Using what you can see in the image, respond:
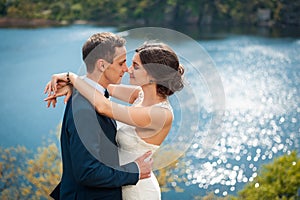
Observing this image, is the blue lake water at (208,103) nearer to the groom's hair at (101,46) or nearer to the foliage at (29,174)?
the foliage at (29,174)

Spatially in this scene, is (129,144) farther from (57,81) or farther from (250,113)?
(250,113)

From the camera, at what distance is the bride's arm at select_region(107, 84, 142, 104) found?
1676mm

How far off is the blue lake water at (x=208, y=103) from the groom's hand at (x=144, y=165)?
3.14 m

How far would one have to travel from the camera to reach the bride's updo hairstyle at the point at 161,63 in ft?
4.54

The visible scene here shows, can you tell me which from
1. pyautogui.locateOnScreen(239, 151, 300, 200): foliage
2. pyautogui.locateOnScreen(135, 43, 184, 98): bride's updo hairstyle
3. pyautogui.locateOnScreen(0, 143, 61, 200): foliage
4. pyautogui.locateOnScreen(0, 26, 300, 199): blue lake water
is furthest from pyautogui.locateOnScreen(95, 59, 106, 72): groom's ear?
pyautogui.locateOnScreen(0, 26, 300, 199): blue lake water

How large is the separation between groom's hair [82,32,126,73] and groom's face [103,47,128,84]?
13mm

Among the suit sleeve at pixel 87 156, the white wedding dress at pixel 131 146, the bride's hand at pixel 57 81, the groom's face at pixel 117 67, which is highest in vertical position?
the groom's face at pixel 117 67

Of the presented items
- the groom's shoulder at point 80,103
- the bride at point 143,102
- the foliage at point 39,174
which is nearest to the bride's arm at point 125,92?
the bride at point 143,102

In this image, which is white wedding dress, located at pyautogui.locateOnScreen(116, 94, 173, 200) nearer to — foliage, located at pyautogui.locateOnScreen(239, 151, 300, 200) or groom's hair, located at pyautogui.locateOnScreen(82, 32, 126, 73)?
groom's hair, located at pyautogui.locateOnScreen(82, 32, 126, 73)

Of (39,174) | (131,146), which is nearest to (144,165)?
(131,146)

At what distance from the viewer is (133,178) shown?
1394 millimetres

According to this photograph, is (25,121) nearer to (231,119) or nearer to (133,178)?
(231,119)

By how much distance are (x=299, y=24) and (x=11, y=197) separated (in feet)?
10.8

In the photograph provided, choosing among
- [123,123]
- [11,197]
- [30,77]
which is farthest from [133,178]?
[30,77]
